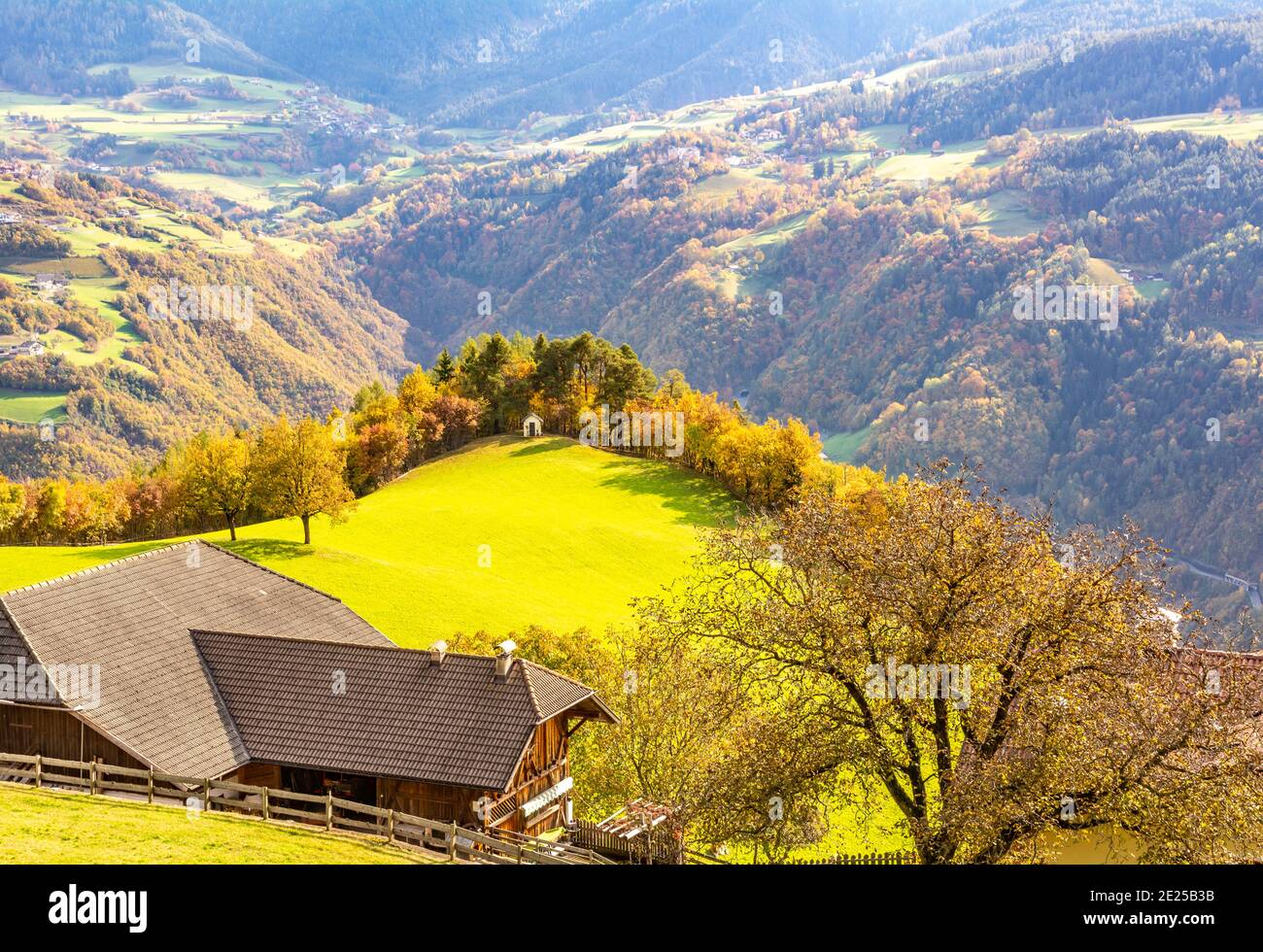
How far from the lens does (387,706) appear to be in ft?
114

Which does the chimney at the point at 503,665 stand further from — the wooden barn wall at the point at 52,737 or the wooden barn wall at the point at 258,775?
the wooden barn wall at the point at 52,737

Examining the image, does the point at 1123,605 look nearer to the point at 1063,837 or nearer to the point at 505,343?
the point at 1063,837

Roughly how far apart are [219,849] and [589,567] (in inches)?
2245

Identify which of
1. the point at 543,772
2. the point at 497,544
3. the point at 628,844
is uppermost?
the point at 497,544

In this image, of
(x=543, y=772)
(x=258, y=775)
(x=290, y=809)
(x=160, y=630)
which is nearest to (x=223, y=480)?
(x=160, y=630)

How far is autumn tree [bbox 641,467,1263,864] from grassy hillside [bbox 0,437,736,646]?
32.5m

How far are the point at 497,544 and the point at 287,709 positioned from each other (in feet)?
159

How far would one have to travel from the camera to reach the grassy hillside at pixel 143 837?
22203mm

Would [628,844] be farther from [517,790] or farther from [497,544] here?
[497,544]

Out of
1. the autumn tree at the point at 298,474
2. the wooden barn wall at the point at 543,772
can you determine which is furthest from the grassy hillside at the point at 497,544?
the wooden barn wall at the point at 543,772

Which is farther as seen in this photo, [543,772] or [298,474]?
[298,474]

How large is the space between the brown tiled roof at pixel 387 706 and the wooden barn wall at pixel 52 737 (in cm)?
373

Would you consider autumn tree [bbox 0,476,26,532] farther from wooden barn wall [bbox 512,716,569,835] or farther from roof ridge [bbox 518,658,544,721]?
roof ridge [bbox 518,658,544,721]

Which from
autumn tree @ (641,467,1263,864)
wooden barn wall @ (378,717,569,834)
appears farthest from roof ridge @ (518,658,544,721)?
autumn tree @ (641,467,1263,864)
